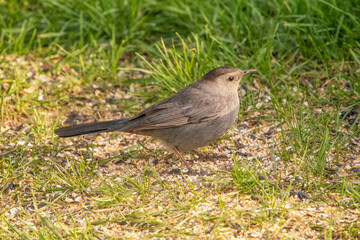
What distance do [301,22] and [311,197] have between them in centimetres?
304

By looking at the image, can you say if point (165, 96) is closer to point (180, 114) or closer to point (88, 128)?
point (180, 114)

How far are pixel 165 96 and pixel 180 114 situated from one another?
1073mm

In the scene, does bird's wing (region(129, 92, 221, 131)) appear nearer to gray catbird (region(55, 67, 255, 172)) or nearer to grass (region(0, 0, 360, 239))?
gray catbird (region(55, 67, 255, 172))

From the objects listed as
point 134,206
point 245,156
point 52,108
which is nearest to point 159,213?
point 134,206

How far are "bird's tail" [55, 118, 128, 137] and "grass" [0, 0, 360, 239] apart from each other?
0.30 m

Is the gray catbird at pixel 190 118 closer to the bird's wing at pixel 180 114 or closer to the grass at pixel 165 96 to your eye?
the bird's wing at pixel 180 114

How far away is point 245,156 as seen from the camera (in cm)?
543

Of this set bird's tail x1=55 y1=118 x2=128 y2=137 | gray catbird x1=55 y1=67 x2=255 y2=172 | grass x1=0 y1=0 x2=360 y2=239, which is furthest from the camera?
bird's tail x1=55 y1=118 x2=128 y2=137

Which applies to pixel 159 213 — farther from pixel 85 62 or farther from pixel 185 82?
pixel 85 62

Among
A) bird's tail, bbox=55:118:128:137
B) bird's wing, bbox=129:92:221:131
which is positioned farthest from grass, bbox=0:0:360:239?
bird's wing, bbox=129:92:221:131

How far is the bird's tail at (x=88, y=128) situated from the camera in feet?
17.5

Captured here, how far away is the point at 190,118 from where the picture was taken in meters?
5.29

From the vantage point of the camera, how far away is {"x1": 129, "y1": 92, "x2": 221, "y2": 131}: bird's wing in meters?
5.27

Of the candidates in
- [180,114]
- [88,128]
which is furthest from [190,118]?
[88,128]
